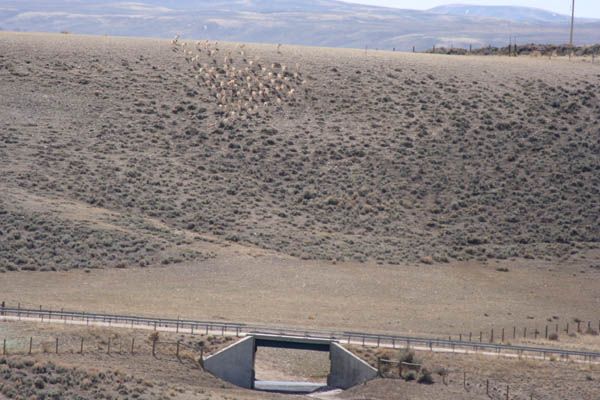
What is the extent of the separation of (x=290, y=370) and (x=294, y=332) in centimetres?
161

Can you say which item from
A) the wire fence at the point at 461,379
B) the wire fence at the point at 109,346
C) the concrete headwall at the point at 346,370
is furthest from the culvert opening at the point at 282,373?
the wire fence at the point at 109,346

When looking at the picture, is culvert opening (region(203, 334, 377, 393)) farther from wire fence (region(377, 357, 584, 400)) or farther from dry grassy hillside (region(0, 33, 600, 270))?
dry grassy hillside (region(0, 33, 600, 270))

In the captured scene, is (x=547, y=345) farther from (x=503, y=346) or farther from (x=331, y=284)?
(x=331, y=284)

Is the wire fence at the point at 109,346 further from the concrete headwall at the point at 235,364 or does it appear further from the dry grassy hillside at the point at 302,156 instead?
the dry grassy hillside at the point at 302,156

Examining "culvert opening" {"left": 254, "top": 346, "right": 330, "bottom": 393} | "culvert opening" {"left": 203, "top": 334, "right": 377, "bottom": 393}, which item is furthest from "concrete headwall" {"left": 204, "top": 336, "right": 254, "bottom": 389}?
"culvert opening" {"left": 254, "top": 346, "right": 330, "bottom": 393}

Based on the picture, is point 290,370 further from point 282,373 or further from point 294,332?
point 294,332

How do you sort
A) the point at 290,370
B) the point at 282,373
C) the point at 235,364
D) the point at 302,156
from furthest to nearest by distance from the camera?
the point at 302,156 < the point at 290,370 < the point at 282,373 < the point at 235,364

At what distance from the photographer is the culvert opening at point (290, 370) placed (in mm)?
45688

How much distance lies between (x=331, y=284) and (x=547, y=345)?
463 inches

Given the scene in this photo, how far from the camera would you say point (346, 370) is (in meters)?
45.6

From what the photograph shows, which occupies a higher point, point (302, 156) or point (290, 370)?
point (302, 156)

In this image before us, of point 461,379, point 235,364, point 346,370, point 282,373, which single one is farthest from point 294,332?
point 461,379

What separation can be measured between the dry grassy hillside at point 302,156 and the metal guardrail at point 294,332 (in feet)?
36.2

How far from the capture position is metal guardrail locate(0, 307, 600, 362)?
46.6 m
